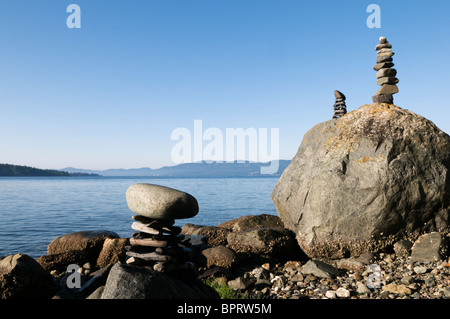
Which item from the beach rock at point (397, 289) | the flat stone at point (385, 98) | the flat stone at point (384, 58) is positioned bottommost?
the beach rock at point (397, 289)

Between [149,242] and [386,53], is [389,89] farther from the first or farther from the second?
[149,242]

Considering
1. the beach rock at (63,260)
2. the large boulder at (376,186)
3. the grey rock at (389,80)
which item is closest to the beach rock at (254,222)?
the large boulder at (376,186)

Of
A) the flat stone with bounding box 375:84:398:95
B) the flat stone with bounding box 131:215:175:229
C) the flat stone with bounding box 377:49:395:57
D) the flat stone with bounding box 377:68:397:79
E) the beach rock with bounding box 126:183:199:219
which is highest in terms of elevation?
the flat stone with bounding box 377:49:395:57

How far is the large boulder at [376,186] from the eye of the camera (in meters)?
11.0

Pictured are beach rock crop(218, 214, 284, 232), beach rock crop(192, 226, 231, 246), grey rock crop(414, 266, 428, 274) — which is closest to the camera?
grey rock crop(414, 266, 428, 274)

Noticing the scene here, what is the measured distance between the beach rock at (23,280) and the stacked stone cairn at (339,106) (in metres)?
12.4

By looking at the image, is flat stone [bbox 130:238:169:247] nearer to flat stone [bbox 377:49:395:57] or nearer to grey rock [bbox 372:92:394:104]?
grey rock [bbox 372:92:394:104]

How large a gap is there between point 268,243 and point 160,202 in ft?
20.9

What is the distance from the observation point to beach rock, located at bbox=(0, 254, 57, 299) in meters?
8.74

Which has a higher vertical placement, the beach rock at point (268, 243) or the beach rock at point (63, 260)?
the beach rock at point (268, 243)

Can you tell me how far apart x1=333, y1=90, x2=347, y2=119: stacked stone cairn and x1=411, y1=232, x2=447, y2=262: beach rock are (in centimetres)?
605

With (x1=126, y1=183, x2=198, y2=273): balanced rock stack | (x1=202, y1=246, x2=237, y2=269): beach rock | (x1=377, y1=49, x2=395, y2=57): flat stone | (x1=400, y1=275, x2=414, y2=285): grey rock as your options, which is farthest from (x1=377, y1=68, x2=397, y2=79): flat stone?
(x1=126, y1=183, x2=198, y2=273): balanced rock stack

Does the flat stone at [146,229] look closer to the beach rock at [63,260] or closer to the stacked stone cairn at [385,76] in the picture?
the beach rock at [63,260]

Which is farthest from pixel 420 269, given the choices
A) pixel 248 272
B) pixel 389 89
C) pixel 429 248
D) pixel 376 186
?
pixel 389 89
